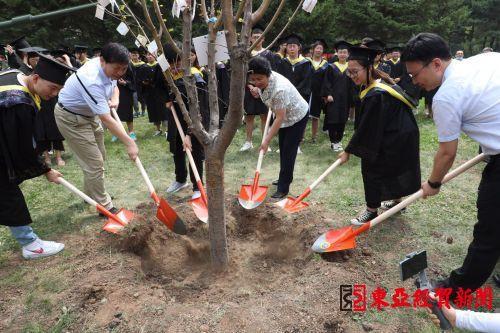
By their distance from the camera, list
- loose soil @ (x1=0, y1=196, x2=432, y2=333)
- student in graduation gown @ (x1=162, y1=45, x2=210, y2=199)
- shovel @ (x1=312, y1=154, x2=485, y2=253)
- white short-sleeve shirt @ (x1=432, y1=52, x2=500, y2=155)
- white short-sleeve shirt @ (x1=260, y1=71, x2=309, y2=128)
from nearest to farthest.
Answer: white short-sleeve shirt @ (x1=432, y1=52, x2=500, y2=155) → loose soil @ (x1=0, y1=196, x2=432, y2=333) → shovel @ (x1=312, y1=154, x2=485, y2=253) → white short-sleeve shirt @ (x1=260, y1=71, x2=309, y2=128) → student in graduation gown @ (x1=162, y1=45, x2=210, y2=199)

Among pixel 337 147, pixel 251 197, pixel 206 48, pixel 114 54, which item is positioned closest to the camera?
pixel 206 48

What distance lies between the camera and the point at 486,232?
7.76 ft

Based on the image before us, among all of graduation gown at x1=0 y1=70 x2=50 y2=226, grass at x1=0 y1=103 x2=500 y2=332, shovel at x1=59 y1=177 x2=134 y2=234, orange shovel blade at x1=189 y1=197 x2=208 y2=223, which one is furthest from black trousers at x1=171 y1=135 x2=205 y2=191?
graduation gown at x1=0 y1=70 x2=50 y2=226

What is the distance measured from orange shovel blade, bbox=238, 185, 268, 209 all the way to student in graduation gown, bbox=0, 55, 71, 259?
2.13 m

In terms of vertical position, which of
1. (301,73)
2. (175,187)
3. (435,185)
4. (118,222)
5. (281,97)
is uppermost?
(281,97)

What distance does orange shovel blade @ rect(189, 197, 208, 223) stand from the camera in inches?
146

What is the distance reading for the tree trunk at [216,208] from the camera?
271 centimetres

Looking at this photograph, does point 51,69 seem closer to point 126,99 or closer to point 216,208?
point 216,208

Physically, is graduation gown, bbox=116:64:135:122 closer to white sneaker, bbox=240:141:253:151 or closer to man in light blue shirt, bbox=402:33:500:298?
white sneaker, bbox=240:141:253:151

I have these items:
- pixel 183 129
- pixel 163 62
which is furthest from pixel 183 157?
pixel 163 62

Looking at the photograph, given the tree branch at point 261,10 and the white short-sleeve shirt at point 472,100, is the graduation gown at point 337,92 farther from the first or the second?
the tree branch at point 261,10

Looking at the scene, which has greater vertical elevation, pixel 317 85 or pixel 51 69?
pixel 51 69

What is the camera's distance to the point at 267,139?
4.26 m

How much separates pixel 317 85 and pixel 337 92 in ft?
1.62
